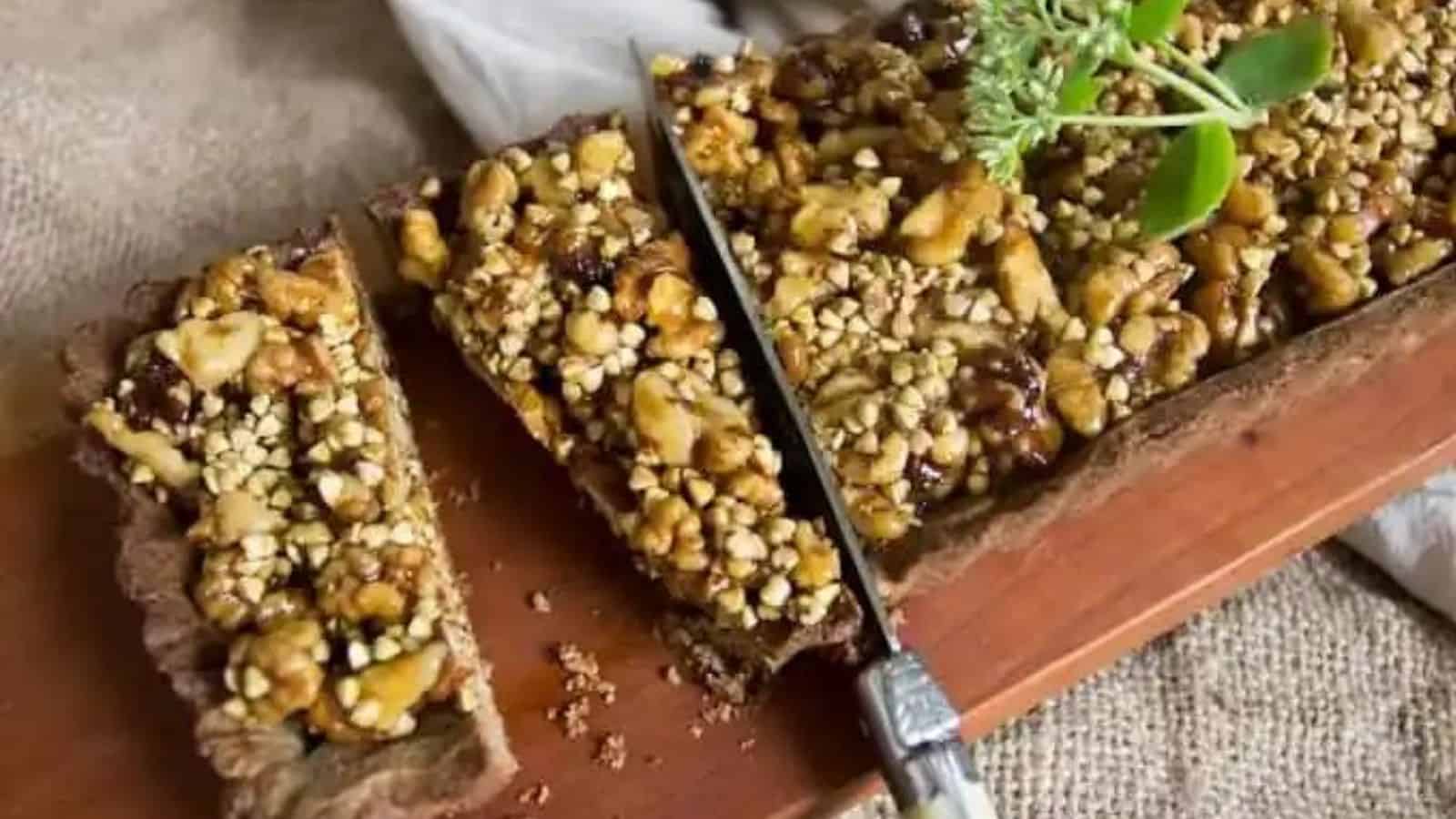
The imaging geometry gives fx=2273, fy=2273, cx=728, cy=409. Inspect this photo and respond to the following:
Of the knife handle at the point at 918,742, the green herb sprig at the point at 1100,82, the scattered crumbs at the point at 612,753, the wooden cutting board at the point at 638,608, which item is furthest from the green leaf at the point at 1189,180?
the scattered crumbs at the point at 612,753

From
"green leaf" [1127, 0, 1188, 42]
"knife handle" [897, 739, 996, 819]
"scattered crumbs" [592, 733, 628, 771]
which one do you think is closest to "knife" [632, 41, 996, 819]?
"knife handle" [897, 739, 996, 819]

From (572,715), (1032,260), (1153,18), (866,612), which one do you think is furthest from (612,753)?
(1153,18)

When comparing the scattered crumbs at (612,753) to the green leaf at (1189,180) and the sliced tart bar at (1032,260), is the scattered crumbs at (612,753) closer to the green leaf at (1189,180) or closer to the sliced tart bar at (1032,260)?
the sliced tart bar at (1032,260)

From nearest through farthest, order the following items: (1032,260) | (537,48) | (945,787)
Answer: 1. (945,787)
2. (1032,260)
3. (537,48)

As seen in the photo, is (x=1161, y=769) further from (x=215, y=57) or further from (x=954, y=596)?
(x=215, y=57)

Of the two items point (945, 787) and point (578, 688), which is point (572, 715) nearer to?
point (578, 688)

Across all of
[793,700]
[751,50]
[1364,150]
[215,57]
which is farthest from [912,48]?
[215,57]
